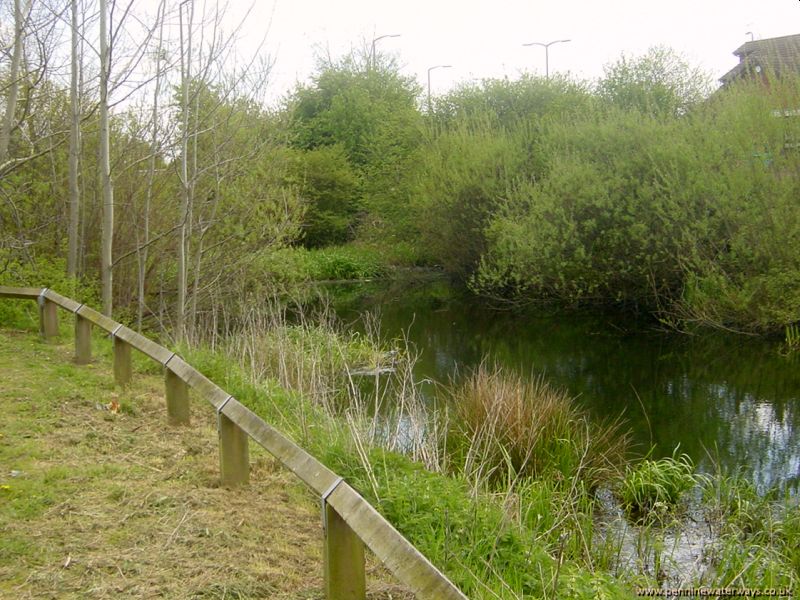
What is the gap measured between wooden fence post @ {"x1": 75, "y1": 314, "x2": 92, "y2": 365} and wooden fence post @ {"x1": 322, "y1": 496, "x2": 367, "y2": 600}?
598 centimetres

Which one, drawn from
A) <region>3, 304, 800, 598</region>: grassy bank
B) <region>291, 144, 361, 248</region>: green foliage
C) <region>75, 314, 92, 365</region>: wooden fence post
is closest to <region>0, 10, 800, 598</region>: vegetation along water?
<region>3, 304, 800, 598</region>: grassy bank

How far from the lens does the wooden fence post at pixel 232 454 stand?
4961 millimetres

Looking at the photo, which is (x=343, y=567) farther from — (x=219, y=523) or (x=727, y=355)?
(x=727, y=355)

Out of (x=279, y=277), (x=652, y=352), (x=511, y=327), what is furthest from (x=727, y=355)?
(x=279, y=277)

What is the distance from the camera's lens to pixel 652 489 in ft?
25.3

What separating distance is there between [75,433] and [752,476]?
21.8 feet

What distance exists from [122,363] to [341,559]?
493cm

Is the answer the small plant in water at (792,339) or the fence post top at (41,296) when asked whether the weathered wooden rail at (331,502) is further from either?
the small plant in water at (792,339)

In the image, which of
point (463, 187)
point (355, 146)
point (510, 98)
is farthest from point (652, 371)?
point (355, 146)

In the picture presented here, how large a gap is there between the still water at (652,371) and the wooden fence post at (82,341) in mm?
4130

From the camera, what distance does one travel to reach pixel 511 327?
21234 millimetres

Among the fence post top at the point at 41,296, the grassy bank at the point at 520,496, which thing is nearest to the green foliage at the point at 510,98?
the grassy bank at the point at 520,496

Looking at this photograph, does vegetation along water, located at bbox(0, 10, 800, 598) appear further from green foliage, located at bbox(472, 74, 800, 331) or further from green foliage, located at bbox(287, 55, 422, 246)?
green foliage, located at bbox(287, 55, 422, 246)

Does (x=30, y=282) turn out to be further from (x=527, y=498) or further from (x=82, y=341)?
(x=527, y=498)
